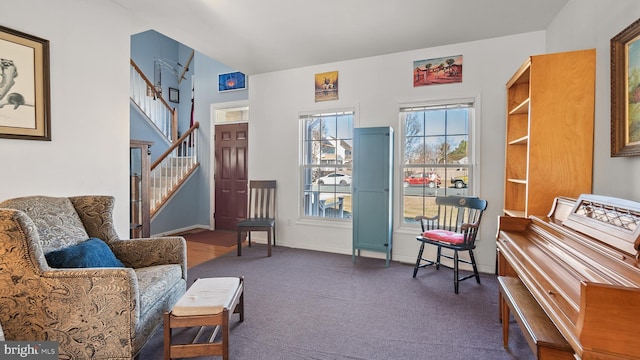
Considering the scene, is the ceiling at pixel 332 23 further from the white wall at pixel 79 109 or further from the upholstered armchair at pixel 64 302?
the upholstered armchair at pixel 64 302

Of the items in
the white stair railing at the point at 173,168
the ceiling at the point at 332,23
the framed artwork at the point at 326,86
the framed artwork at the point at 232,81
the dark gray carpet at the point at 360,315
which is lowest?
the dark gray carpet at the point at 360,315

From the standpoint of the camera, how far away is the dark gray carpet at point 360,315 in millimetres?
1919

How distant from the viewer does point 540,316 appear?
154cm

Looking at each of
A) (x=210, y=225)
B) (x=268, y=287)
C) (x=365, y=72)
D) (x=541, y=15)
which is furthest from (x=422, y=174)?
(x=210, y=225)

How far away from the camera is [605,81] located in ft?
6.32

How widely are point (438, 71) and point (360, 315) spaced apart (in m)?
2.99

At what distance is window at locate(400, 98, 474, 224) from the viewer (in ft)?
11.6

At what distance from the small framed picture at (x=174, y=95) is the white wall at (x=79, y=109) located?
4.09 meters

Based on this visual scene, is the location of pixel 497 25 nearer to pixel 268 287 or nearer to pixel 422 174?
pixel 422 174

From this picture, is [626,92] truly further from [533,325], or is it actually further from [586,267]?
[533,325]

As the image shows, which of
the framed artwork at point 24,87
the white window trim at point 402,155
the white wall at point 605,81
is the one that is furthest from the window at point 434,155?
the framed artwork at point 24,87

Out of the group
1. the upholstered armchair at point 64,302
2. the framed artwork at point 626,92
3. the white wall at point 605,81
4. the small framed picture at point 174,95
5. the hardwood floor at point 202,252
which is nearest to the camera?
the upholstered armchair at point 64,302

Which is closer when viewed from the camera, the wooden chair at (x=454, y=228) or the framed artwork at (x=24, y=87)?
the framed artwork at (x=24, y=87)

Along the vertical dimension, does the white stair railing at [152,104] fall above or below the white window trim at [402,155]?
above
